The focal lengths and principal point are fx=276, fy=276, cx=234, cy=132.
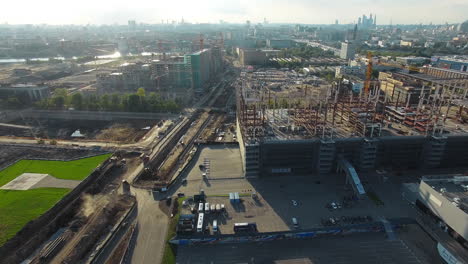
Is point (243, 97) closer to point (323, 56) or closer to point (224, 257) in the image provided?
point (224, 257)

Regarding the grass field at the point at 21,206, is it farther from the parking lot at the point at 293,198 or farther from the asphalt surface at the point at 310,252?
the asphalt surface at the point at 310,252

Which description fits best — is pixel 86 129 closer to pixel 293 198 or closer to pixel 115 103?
pixel 115 103

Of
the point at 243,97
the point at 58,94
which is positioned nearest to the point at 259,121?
the point at 243,97

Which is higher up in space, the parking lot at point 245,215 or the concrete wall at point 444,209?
the concrete wall at point 444,209

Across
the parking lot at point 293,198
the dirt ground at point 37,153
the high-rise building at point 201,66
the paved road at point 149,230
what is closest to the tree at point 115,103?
the dirt ground at point 37,153

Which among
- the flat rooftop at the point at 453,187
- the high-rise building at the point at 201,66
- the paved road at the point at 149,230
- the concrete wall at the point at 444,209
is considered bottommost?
the paved road at the point at 149,230

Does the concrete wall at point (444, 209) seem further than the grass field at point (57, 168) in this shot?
No

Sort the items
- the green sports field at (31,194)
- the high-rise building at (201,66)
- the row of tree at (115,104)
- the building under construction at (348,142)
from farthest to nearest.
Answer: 1. the high-rise building at (201,66)
2. the row of tree at (115,104)
3. the building under construction at (348,142)
4. the green sports field at (31,194)

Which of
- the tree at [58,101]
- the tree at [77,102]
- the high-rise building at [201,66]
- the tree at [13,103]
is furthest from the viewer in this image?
the high-rise building at [201,66]
